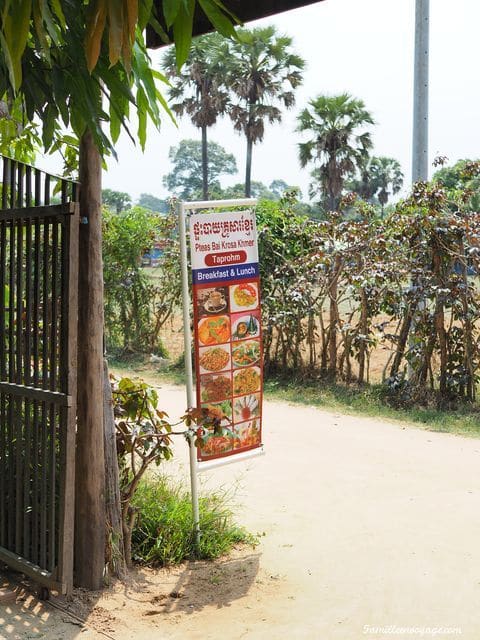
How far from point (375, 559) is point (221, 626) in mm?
1268

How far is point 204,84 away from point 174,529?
34.2 metres

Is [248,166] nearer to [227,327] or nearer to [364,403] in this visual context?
[364,403]

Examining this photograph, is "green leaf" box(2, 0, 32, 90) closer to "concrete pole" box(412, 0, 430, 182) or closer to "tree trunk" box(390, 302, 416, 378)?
"tree trunk" box(390, 302, 416, 378)

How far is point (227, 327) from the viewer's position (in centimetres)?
524

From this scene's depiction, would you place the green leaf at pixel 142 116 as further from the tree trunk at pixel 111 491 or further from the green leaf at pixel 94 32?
the tree trunk at pixel 111 491

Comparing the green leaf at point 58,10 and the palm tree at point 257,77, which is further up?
the palm tree at point 257,77

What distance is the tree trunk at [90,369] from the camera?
4289 mm

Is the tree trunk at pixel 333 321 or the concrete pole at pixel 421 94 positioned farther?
the concrete pole at pixel 421 94

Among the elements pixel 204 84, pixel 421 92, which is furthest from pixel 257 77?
pixel 421 92

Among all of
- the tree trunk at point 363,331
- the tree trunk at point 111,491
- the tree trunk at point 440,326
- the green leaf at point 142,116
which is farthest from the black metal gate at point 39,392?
the tree trunk at point 363,331

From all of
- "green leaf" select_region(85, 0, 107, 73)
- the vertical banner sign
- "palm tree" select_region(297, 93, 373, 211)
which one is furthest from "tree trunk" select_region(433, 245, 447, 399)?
"palm tree" select_region(297, 93, 373, 211)

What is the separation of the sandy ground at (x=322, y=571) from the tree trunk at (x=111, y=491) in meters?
0.16

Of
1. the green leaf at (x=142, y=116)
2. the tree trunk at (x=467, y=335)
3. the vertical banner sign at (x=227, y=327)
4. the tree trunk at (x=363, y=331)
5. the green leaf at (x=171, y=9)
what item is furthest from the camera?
the tree trunk at (x=363, y=331)

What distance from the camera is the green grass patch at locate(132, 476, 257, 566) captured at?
4977mm
